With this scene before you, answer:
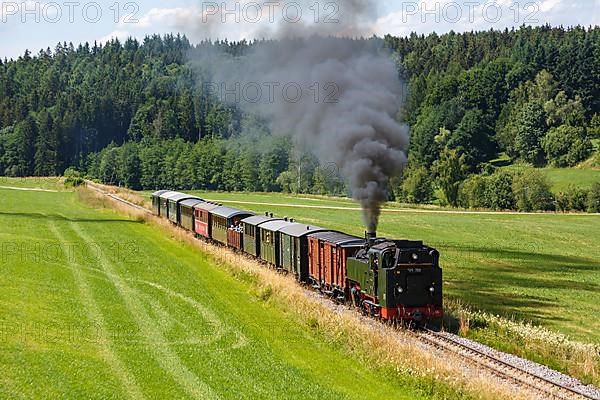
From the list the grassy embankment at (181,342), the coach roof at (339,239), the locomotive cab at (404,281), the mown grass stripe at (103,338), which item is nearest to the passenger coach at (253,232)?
the grassy embankment at (181,342)

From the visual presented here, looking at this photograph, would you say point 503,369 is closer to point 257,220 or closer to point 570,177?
point 257,220

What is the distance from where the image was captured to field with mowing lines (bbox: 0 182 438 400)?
47.7 ft

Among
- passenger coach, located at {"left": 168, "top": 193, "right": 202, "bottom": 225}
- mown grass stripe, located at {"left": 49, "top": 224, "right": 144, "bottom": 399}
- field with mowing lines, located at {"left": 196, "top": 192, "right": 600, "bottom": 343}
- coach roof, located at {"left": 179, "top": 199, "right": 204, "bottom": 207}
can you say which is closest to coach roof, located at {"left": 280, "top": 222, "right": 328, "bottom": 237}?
field with mowing lines, located at {"left": 196, "top": 192, "right": 600, "bottom": 343}

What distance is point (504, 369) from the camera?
59.0 feet

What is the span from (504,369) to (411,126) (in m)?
113

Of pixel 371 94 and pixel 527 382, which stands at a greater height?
pixel 371 94

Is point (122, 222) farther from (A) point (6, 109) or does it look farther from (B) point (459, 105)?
(A) point (6, 109)

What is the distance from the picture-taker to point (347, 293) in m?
25.3

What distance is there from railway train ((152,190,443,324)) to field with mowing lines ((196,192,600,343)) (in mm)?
5413

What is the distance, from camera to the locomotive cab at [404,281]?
21391 millimetres

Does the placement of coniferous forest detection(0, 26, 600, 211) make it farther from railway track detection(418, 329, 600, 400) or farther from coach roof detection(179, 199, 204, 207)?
railway track detection(418, 329, 600, 400)

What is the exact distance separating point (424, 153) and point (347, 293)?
94.4 meters

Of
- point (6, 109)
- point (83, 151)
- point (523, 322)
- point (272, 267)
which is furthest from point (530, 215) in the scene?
point (6, 109)

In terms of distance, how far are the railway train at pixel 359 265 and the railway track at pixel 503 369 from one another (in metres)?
1.06
